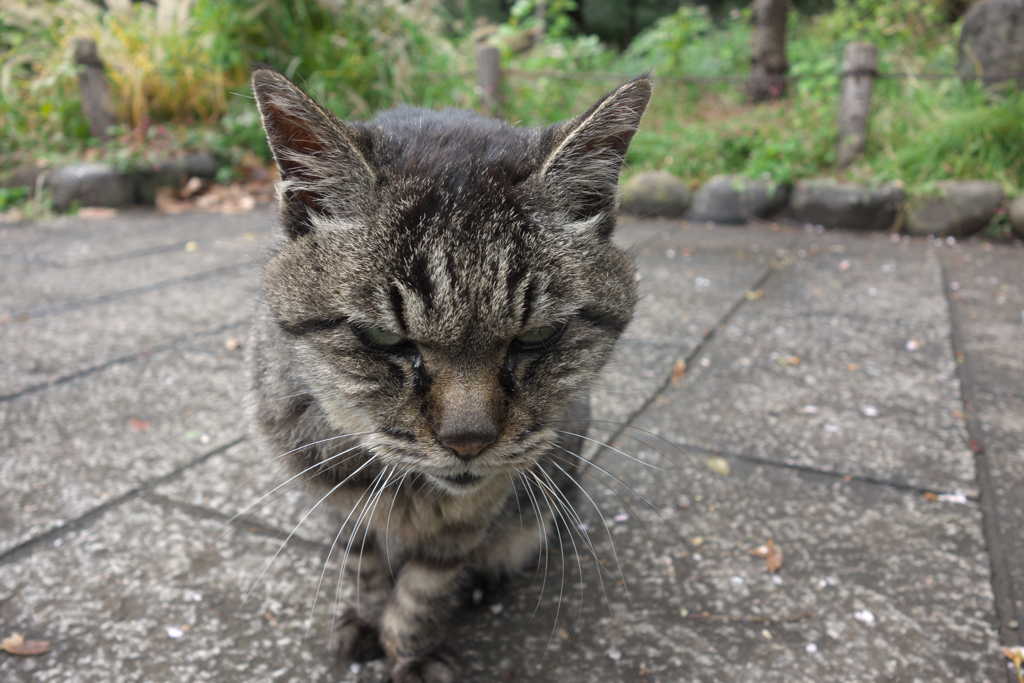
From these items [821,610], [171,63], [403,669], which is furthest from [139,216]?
[821,610]

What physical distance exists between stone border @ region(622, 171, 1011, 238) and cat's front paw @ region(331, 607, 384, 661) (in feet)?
13.3

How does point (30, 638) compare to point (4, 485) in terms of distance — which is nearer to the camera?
point (30, 638)

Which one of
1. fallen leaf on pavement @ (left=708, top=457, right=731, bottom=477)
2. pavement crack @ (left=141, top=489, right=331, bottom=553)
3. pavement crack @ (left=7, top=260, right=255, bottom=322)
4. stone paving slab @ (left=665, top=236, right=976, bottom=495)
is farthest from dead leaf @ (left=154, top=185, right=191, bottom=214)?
fallen leaf on pavement @ (left=708, top=457, right=731, bottom=477)

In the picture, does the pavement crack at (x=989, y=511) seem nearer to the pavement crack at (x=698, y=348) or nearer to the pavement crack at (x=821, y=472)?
the pavement crack at (x=821, y=472)

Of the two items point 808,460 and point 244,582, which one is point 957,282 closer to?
point 808,460

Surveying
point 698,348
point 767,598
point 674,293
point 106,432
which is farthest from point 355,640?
point 674,293

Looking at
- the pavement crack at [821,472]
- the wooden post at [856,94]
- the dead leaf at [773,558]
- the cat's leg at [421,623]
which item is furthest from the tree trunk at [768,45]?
the cat's leg at [421,623]

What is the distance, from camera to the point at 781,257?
196 inches

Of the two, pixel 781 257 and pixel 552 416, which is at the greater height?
pixel 552 416

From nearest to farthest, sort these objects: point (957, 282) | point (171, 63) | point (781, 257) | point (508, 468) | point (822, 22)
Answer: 1. point (508, 468)
2. point (957, 282)
3. point (781, 257)
4. point (171, 63)
5. point (822, 22)

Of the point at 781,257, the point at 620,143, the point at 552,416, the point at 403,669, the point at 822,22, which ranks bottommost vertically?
the point at 403,669

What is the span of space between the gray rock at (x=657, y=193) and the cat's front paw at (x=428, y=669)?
5113 millimetres

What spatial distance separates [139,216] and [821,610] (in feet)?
21.4

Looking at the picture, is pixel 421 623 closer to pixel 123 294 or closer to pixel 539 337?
pixel 539 337
